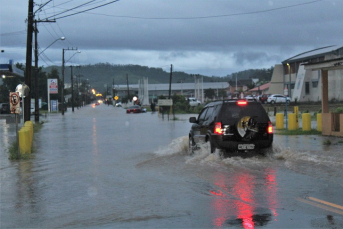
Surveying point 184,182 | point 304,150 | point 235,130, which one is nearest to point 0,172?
point 184,182

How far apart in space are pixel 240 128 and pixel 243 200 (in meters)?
4.87

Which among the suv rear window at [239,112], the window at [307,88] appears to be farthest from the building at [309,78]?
the suv rear window at [239,112]

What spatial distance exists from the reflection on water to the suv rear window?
2.04 metres

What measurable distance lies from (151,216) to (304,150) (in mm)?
10282

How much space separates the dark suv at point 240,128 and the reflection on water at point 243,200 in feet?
5.59

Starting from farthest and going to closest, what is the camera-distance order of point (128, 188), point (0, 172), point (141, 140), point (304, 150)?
point (141, 140) < point (304, 150) < point (0, 172) < point (128, 188)

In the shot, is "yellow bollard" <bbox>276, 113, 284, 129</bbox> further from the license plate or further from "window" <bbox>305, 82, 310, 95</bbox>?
"window" <bbox>305, 82, 310, 95</bbox>

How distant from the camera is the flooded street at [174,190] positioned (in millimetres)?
7328

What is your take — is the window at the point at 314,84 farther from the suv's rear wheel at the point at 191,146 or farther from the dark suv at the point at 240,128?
the dark suv at the point at 240,128

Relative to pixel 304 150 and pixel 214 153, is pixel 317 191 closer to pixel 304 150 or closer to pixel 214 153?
pixel 214 153

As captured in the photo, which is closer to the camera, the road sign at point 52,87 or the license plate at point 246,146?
the license plate at point 246,146

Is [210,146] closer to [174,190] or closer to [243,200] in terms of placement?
[174,190]

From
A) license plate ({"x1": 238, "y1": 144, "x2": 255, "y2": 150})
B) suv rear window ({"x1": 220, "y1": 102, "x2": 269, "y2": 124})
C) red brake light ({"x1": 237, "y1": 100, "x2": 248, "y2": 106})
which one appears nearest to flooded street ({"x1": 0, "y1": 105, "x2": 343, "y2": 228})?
license plate ({"x1": 238, "y1": 144, "x2": 255, "y2": 150})

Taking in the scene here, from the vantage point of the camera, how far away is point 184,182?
1060cm
